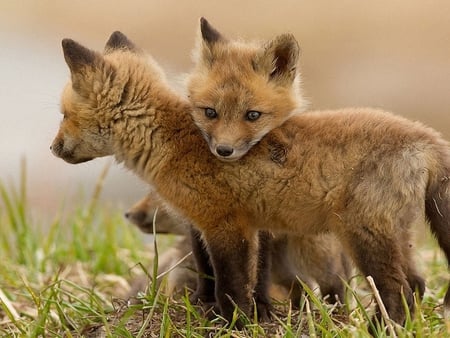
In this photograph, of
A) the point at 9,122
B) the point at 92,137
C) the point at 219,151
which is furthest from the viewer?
the point at 9,122

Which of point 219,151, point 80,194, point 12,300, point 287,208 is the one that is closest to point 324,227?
point 287,208

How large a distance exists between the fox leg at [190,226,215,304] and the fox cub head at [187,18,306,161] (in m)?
0.82

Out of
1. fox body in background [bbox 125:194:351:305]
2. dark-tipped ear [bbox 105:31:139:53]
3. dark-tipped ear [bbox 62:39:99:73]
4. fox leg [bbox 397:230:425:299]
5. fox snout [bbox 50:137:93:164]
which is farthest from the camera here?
fox body in background [bbox 125:194:351:305]

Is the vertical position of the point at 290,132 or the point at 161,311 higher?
the point at 290,132

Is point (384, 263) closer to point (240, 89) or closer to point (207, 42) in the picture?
point (240, 89)

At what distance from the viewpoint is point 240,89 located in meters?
6.69

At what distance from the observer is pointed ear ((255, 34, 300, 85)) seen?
6.83m

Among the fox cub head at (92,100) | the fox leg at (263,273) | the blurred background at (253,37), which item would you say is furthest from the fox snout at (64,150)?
the blurred background at (253,37)

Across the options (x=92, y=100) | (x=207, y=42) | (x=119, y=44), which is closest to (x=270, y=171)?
(x=207, y=42)

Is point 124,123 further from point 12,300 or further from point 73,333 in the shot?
point 12,300

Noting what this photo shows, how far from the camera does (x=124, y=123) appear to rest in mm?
6641

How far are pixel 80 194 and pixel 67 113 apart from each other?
2913 millimetres

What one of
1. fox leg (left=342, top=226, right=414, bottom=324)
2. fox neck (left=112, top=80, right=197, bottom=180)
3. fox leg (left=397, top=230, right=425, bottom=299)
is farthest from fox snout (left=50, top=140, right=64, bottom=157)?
fox leg (left=397, top=230, right=425, bottom=299)

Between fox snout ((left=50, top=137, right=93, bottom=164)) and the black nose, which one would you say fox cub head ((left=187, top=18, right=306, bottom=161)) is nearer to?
the black nose
